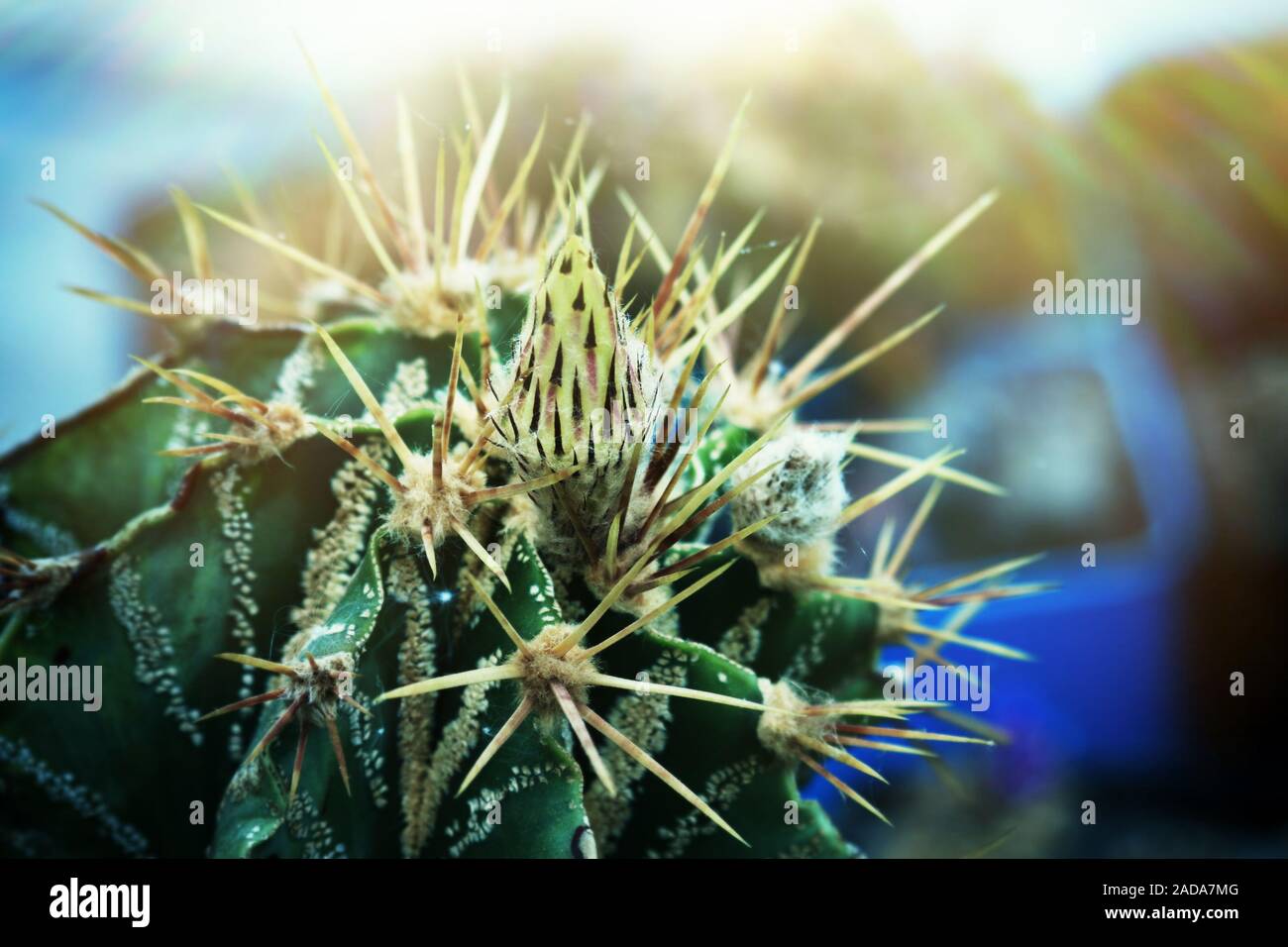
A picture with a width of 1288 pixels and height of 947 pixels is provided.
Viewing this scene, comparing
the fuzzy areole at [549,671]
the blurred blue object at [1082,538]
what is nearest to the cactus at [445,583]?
the fuzzy areole at [549,671]

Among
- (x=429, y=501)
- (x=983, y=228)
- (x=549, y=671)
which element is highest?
(x=983, y=228)

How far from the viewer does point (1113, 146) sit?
1.74 meters

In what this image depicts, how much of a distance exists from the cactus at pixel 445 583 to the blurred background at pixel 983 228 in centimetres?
55

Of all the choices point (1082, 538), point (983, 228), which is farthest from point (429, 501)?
point (1082, 538)

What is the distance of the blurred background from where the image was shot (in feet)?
4.26

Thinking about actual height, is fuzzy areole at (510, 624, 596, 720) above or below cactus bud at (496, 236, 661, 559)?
below

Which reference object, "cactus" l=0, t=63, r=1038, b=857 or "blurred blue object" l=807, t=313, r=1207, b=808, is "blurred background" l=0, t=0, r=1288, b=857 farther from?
"cactus" l=0, t=63, r=1038, b=857

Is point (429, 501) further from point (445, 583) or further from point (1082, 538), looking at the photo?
point (1082, 538)

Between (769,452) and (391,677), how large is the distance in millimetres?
303

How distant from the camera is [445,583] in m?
0.62

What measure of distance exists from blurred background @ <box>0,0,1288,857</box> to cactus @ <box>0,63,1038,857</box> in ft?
1.80

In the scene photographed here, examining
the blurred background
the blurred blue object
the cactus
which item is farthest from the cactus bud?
the blurred blue object

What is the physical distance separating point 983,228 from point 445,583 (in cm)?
149
